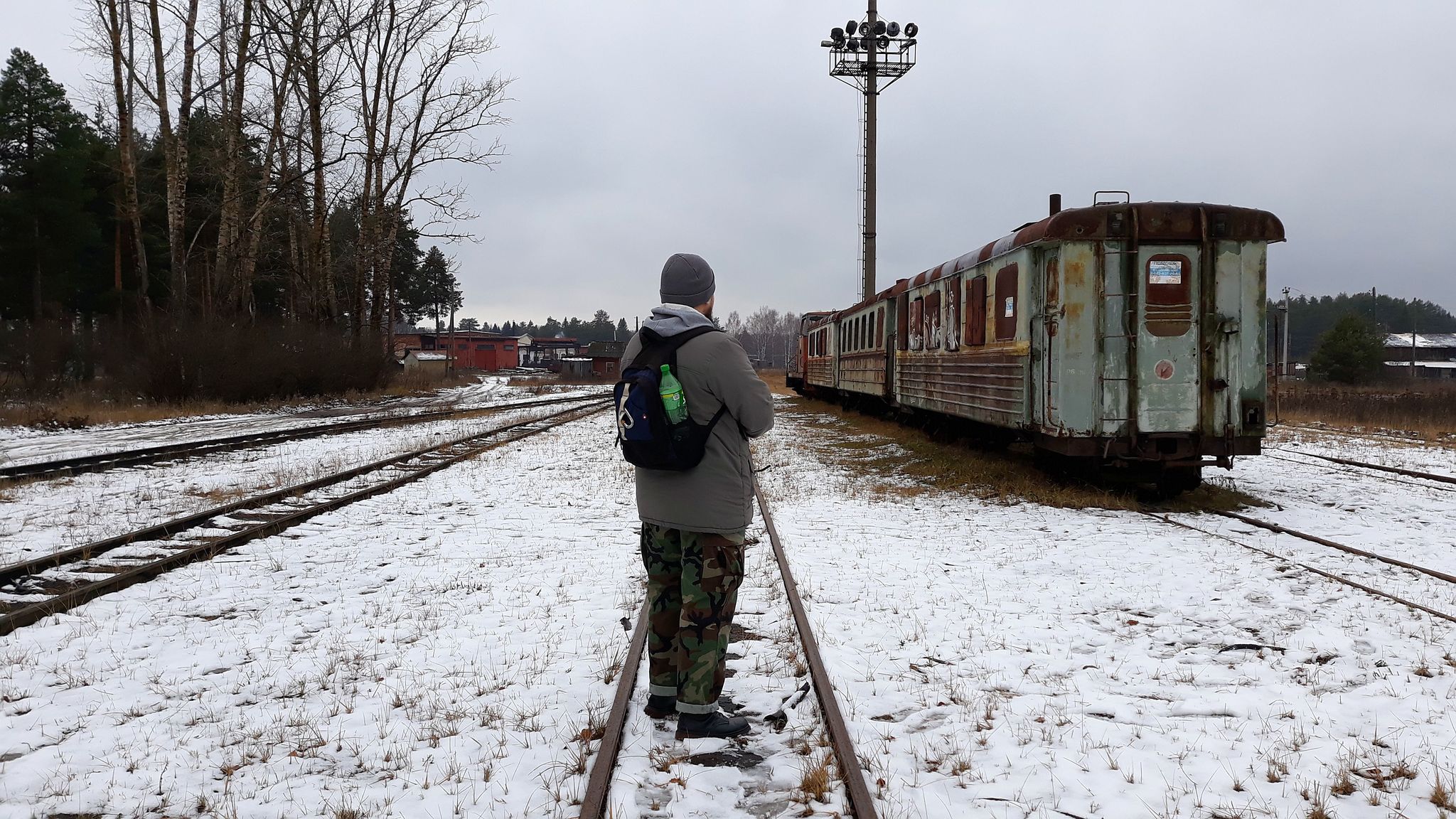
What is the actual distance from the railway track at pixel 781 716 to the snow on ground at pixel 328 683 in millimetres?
119

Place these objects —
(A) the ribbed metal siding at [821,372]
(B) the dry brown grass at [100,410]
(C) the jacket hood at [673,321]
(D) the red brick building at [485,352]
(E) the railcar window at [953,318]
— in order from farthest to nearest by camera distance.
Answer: (D) the red brick building at [485,352], (A) the ribbed metal siding at [821,372], (B) the dry brown grass at [100,410], (E) the railcar window at [953,318], (C) the jacket hood at [673,321]

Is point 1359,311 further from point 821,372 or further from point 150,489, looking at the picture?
point 150,489

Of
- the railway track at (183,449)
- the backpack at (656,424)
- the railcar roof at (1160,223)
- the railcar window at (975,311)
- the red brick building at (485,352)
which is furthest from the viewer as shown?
the red brick building at (485,352)

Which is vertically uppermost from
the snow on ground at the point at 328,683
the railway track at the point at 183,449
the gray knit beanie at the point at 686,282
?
the gray knit beanie at the point at 686,282

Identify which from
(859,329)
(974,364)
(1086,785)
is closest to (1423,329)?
(859,329)

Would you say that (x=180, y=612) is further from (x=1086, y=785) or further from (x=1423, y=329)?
(x=1423, y=329)

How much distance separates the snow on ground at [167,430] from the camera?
44.9 feet

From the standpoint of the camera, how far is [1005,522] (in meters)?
8.68

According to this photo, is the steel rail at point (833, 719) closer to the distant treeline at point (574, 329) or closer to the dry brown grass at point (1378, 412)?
the dry brown grass at point (1378, 412)

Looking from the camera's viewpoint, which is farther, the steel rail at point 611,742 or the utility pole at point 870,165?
the utility pole at point 870,165

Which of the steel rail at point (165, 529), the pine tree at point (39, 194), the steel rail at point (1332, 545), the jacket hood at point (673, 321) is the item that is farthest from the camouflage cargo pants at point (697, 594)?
the pine tree at point (39, 194)

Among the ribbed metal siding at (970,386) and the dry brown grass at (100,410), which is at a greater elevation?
the ribbed metal siding at (970,386)

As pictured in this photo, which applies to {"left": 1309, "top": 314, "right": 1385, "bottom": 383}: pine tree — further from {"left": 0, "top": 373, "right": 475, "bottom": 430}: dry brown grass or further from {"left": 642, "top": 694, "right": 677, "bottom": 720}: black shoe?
{"left": 642, "top": 694, "right": 677, "bottom": 720}: black shoe

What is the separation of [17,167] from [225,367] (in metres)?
27.4
